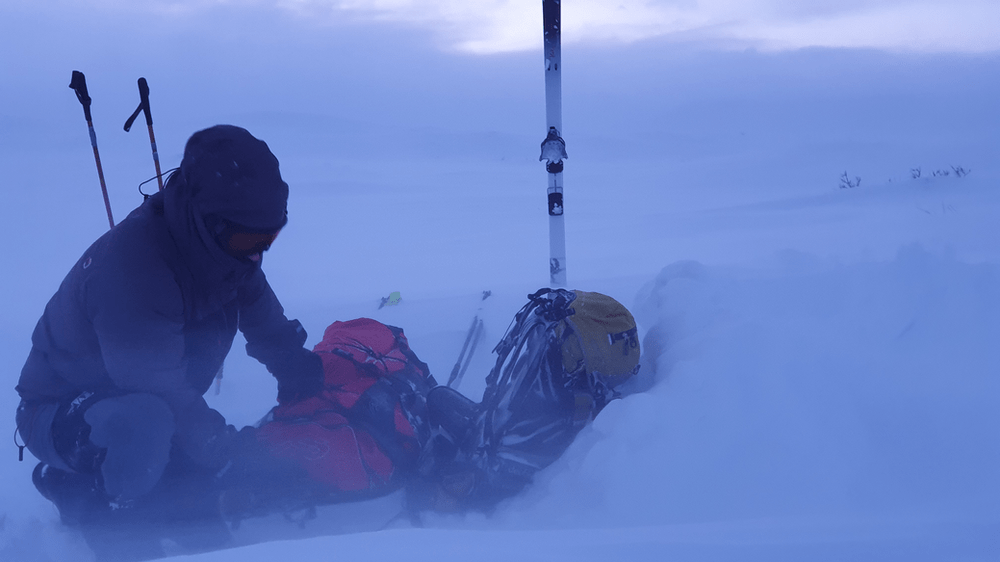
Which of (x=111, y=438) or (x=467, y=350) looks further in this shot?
(x=467, y=350)

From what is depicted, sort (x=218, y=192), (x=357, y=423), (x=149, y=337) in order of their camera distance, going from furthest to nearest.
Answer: (x=357, y=423)
(x=149, y=337)
(x=218, y=192)

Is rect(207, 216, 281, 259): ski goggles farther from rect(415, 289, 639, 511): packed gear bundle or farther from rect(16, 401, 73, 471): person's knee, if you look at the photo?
rect(415, 289, 639, 511): packed gear bundle

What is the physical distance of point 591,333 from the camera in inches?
103

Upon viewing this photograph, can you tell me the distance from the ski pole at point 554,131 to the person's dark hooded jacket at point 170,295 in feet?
5.89

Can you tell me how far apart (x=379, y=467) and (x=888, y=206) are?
538 cm

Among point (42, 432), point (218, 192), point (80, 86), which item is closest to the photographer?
point (218, 192)

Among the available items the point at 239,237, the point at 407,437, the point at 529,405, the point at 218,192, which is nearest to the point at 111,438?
the point at 239,237

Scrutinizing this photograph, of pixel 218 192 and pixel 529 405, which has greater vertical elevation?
pixel 218 192

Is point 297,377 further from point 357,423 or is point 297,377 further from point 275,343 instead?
point 357,423

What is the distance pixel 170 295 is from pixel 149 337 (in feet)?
0.48

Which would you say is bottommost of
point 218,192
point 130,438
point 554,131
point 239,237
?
point 130,438

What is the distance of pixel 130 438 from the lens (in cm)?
203

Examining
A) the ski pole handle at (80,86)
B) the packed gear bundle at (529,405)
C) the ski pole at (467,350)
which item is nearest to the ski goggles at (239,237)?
the packed gear bundle at (529,405)

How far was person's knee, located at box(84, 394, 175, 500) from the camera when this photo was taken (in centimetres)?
202
